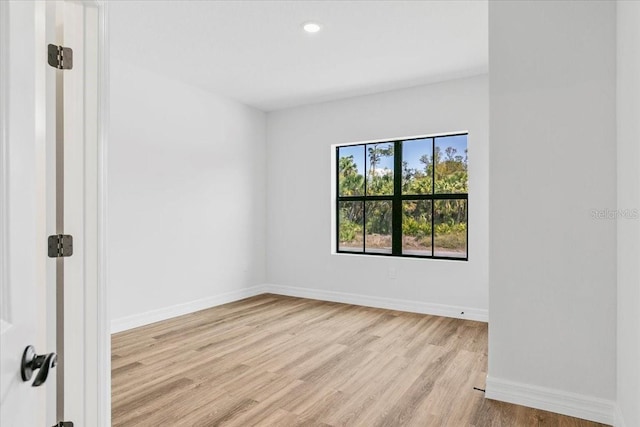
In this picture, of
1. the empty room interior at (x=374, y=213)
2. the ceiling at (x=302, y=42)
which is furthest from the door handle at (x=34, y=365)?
the ceiling at (x=302, y=42)

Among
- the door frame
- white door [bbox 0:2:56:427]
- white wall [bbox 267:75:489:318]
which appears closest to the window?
white wall [bbox 267:75:489:318]

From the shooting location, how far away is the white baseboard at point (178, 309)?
368 cm

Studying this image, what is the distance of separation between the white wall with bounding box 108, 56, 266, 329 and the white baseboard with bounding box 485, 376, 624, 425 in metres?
3.23

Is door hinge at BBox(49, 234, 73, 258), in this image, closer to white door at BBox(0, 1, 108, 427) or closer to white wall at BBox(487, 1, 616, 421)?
white door at BBox(0, 1, 108, 427)

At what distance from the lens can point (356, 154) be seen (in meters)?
5.01

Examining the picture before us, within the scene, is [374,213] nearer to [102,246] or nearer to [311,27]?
[311,27]

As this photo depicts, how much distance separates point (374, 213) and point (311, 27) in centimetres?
247

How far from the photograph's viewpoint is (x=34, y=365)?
0.82 metres

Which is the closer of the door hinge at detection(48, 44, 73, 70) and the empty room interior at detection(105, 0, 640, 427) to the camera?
the door hinge at detection(48, 44, 73, 70)

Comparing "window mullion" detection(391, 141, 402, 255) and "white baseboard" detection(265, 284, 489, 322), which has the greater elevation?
"window mullion" detection(391, 141, 402, 255)

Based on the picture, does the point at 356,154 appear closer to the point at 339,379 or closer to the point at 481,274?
the point at 481,274

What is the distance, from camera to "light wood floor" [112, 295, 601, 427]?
213 cm

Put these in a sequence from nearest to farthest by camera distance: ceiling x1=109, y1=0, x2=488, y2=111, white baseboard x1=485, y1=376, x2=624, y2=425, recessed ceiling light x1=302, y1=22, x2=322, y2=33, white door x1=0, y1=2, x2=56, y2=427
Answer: white door x1=0, y1=2, x2=56, y2=427
white baseboard x1=485, y1=376, x2=624, y2=425
ceiling x1=109, y1=0, x2=488, y2=111
recessed ceiling light x1=302, y1=22, x2=322, y2=33

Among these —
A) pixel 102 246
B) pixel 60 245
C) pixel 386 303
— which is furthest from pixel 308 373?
pixel 386 303
